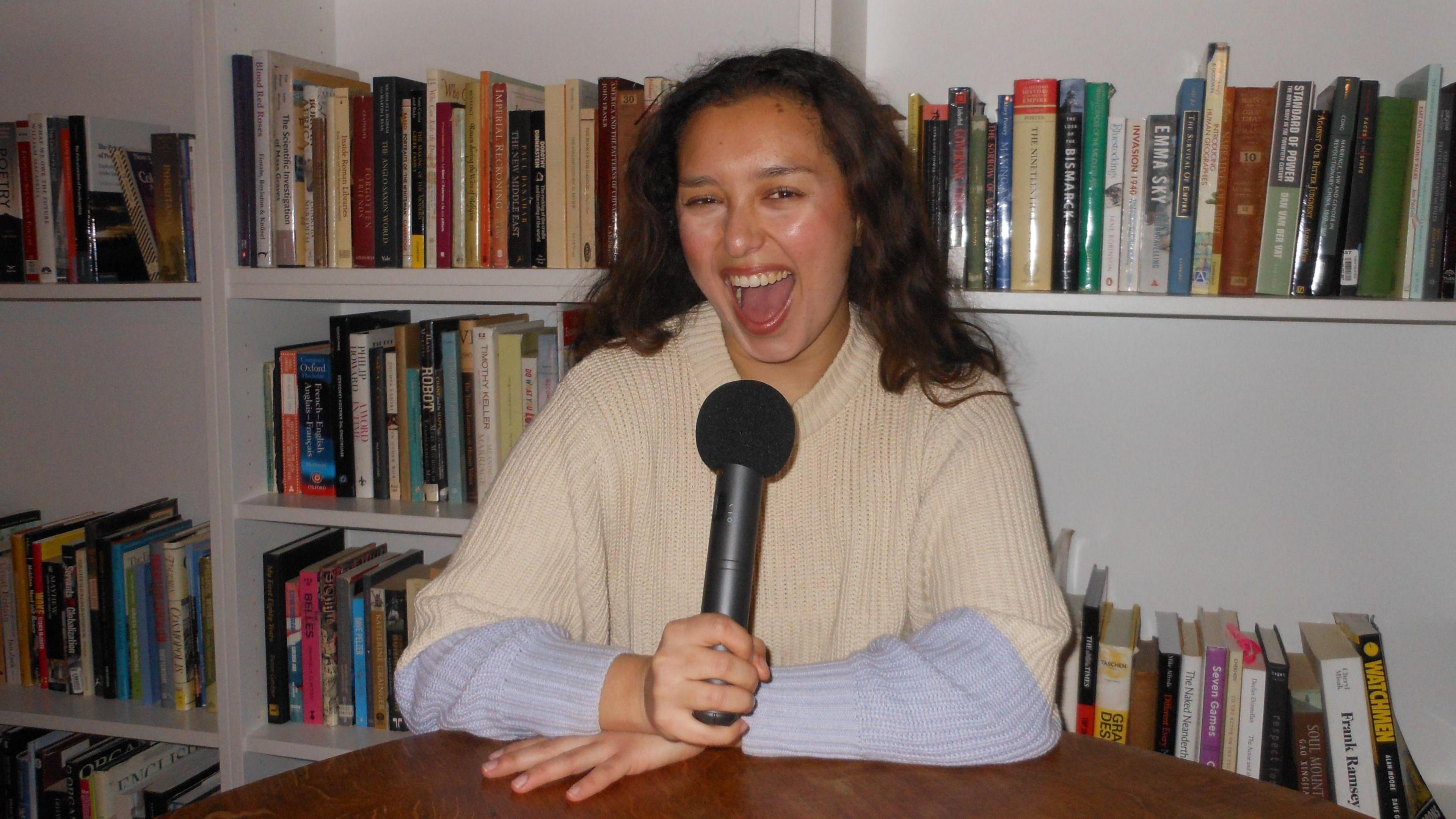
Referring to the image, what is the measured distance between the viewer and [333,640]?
1.68m

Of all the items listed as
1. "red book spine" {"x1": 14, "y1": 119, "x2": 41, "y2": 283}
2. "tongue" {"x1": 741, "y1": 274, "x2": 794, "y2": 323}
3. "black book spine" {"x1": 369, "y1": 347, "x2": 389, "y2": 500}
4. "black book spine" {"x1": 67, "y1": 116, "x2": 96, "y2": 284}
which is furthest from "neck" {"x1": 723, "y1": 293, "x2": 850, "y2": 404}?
"red book spine" {"x1": 14, "y1": 119, "x2": 41, "y2": 283}

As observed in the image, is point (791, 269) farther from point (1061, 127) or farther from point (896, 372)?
point (1061, 127)

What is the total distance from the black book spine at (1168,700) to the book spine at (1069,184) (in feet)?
1.81

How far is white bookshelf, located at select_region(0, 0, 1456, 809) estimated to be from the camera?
1526mm

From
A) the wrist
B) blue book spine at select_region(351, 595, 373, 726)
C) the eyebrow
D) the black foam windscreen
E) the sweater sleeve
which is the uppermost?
the eyebrow

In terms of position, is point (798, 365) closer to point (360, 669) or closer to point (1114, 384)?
point (1114, 384)

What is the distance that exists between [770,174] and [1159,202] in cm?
63

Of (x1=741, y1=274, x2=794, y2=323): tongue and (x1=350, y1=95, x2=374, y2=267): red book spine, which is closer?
(x1=741, y1=274, x2=794, y2=323): tongue

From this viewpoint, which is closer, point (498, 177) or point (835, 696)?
point (835, 696)

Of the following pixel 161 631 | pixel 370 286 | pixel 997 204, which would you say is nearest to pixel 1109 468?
pixel 997 204

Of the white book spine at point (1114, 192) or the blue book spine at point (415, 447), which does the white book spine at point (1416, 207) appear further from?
the blue book spine at point (415, 447)

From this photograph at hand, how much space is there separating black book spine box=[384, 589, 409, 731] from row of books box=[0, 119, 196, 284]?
66cm

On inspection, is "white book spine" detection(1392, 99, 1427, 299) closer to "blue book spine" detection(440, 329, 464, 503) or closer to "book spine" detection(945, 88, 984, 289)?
"book spine" detection(945, 88, 984, 289)

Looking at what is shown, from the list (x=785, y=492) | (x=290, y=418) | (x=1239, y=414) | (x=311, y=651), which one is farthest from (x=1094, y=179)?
(x=311, y=651)
